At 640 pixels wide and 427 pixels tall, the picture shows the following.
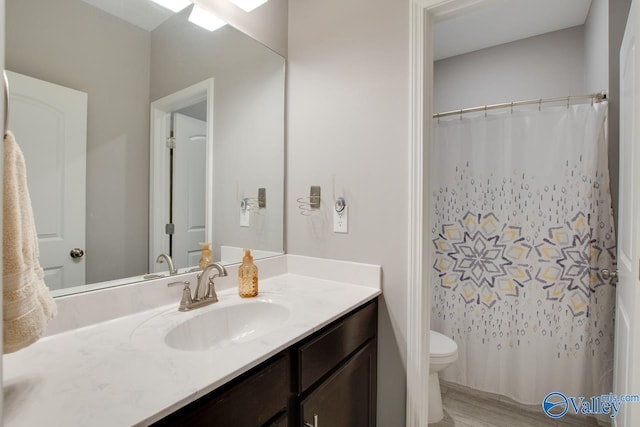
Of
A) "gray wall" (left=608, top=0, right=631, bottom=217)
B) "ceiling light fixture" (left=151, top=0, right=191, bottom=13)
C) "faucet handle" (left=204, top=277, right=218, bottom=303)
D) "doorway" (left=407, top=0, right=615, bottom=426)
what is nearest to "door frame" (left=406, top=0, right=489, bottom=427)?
"doorway" (left=407, top=0, right=615, bottom=426)

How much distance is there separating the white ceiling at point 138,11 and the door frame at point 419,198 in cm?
99

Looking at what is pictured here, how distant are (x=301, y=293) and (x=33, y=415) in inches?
34.9

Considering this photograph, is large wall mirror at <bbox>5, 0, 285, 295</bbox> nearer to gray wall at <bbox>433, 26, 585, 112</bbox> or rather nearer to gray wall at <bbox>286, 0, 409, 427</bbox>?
gray wall at <bbox>286, 0, 409, 427</bbox>

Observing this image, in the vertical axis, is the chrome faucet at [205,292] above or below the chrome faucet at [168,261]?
below

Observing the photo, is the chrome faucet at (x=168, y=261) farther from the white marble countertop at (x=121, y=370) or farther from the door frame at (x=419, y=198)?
the door frame at (x=419, y=198)

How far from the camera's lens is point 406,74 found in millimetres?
1313

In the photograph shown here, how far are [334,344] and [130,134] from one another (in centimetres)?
103

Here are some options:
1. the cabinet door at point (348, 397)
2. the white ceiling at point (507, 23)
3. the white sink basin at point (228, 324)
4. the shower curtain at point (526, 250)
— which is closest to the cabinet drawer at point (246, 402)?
the cabinet door at point (348, 397)

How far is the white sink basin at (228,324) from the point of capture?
1010 millimetres

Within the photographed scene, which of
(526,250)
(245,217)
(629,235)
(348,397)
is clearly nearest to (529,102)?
(526,250)

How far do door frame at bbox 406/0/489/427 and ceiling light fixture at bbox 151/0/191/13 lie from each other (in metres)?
0.91

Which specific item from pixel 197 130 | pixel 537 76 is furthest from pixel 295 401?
pixel 537 76

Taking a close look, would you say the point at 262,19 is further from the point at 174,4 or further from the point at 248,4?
the point at 174,4

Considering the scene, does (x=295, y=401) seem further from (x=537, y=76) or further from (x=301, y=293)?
(x=537, y=76)
